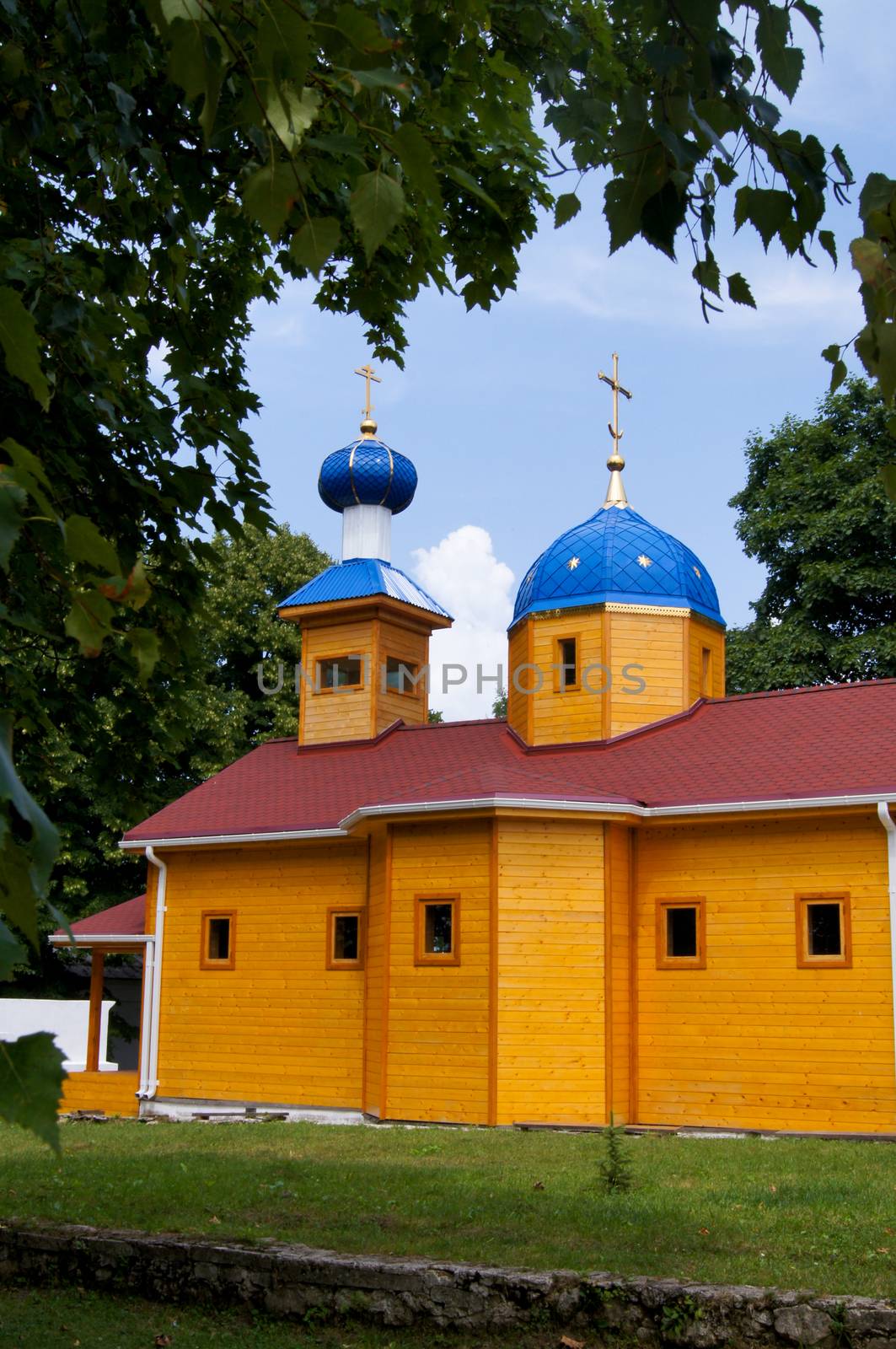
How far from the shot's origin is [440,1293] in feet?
22.1

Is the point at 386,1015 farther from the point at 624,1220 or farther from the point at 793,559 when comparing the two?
the point at 793,559

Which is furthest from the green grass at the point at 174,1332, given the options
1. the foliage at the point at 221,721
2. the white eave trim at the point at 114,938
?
the foliage at the point at 221,721

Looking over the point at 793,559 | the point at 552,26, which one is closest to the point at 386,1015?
the point at 552,26

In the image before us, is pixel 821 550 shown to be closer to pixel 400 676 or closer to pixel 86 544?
pixel 400 676

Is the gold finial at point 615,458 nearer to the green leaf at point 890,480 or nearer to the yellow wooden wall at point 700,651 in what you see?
the yellow wooden wall at point 700,651

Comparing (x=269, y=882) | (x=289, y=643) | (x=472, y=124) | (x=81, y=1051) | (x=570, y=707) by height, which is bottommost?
(x=81, y=1051)

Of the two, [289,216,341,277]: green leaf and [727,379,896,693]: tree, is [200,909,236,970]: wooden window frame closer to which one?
[727,379,896,693]: tree

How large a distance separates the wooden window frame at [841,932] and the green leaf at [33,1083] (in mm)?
13975

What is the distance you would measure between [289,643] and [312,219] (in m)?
30.3

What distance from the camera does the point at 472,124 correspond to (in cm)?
788

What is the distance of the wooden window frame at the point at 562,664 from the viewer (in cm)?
1825

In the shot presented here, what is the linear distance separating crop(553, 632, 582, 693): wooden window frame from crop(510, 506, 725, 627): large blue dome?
0.43m

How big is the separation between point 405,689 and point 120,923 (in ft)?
18.0

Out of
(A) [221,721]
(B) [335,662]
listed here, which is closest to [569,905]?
(B) [335,662]
